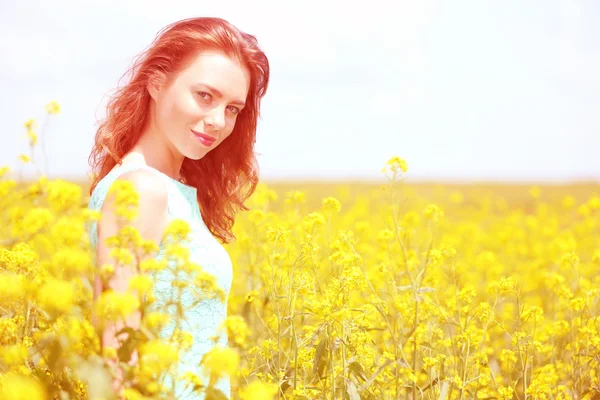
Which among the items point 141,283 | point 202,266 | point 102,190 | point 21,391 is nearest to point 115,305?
point 141,283

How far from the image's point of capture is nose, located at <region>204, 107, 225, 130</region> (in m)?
1.81

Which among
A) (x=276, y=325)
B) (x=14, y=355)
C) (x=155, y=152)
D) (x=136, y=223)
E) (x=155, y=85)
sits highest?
(x=155, y=85)

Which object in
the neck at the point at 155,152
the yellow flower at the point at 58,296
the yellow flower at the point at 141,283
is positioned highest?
the neck at the point at 155,152

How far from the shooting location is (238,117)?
229 centimetres

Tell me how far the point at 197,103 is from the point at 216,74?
0.12 meters

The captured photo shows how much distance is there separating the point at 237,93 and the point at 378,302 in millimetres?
828

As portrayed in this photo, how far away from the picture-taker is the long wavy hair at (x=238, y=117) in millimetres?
1902

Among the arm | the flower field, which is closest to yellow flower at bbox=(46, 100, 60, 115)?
the flower field

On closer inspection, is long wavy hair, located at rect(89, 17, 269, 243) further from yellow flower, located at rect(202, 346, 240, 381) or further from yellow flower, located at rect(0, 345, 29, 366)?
yellow flower, located at rect(202, 346, 240, 381)

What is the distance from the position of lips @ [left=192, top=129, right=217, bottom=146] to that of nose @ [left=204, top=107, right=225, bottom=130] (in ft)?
0.13

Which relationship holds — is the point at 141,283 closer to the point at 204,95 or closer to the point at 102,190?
the point at 102,190

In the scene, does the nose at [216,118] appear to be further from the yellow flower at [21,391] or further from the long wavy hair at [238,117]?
the yellow flower at [21,391]

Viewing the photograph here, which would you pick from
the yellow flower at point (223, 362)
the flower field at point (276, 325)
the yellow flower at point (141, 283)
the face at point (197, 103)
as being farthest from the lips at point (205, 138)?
the yellow flower at point (223, 362)

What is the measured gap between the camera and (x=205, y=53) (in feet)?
6.16
